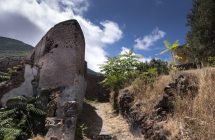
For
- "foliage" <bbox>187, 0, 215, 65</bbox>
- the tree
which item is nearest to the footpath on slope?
the tree

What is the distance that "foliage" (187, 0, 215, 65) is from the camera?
56.0 ft

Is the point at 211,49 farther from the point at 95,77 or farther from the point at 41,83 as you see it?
the point at 41,83

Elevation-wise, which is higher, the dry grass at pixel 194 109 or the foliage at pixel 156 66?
the foliage at pixel 156 66

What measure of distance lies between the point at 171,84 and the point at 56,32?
20.3 ft

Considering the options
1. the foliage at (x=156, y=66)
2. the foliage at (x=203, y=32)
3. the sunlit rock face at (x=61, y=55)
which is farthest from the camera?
the foliage at (x=203, y=32)

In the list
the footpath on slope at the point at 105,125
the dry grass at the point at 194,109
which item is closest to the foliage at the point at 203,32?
the footpath on slope at the point at 105,125

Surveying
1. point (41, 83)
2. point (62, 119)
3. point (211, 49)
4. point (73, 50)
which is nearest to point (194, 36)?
point (211, 49)

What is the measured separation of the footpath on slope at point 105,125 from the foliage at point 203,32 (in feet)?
23.7

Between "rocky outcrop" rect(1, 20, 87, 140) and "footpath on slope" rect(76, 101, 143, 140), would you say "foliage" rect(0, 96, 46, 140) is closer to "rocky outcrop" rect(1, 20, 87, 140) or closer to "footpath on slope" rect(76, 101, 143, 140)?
"rocky outcrop" rect(1, 20, 87, 140)

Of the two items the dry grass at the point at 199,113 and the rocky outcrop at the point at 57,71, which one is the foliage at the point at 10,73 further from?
the dry grass at the point at 199,113

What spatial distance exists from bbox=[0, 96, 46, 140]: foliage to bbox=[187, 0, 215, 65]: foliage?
32.9 feet

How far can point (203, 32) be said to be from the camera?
1772 centimetres

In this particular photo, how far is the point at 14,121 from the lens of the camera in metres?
9.74

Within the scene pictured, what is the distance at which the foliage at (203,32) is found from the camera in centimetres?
1706
